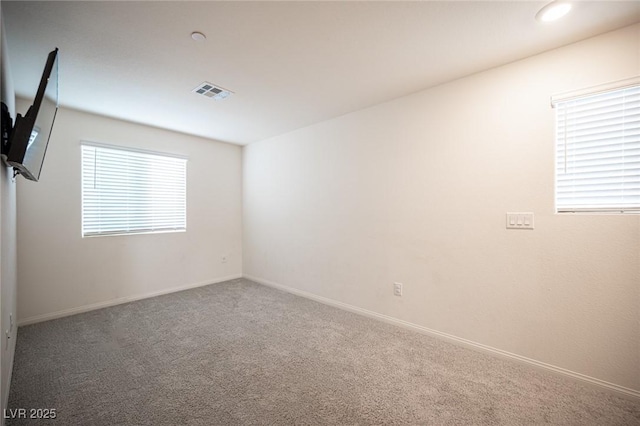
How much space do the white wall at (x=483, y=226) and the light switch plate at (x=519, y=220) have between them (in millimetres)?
47

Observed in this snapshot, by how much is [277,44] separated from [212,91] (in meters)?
1.12

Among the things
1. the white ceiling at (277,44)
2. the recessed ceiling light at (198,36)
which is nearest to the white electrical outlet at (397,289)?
the white ceiling at (277,44)

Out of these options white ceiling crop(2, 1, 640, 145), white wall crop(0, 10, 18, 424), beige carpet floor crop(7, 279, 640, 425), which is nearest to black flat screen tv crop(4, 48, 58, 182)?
white wall crop(0, 10, 18, 424)

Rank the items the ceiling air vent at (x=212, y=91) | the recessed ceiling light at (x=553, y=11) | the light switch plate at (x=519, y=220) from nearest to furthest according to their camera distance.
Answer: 1. the recessed ceiling light at (x=553, y=11)
2. the light switch plate at (x=519, y=220)
3. the ceiling air vent at (x=212, y=91)

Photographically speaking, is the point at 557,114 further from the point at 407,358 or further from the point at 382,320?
the point at 382,320

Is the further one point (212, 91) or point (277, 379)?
point (212, 91)

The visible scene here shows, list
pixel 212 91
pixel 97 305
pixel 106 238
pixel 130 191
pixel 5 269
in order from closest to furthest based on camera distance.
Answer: pixel 5 269 < pixel 212 91 < pixel 97 305 < pixel 106 238 < pixel 130 191

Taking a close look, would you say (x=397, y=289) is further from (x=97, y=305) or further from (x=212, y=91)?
(x=97, y=305)

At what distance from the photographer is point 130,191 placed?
3816 mm

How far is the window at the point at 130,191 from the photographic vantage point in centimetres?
345

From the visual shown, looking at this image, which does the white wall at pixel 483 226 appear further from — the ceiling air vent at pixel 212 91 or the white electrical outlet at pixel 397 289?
the ceiling air vent at pixel 212 91

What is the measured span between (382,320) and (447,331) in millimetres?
713

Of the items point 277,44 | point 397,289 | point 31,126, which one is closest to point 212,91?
point 277,44

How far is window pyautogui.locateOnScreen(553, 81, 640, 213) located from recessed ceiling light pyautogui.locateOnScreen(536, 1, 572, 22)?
0.61 metres
